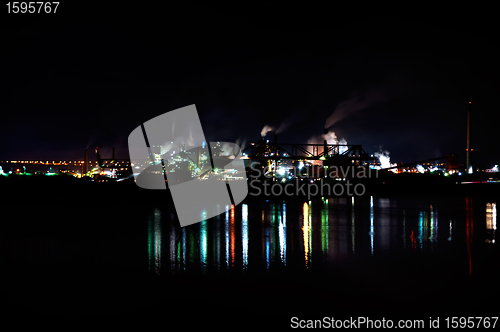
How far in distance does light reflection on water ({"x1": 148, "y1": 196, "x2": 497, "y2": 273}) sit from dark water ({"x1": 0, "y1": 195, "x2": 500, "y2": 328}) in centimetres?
5

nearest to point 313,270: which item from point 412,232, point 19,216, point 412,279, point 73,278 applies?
point 412,279

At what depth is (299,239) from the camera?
10117 mm

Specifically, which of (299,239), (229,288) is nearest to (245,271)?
(229,288)

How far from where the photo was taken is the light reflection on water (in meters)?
7.68

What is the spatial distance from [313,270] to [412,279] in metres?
1.78

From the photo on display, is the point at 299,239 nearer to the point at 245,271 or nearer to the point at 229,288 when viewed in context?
the point at 245,271

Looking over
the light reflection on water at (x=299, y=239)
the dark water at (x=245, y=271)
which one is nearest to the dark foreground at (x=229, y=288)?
the dark water at (x=245, y=271)

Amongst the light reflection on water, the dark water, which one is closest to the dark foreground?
the dark water

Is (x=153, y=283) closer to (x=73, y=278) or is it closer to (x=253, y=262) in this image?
(x=73, y=278)

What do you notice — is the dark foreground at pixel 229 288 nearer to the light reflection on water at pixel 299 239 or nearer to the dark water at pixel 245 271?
the dark water at pixel 245 271

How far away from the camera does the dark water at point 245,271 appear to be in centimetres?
508

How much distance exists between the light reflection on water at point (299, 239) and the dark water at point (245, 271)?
0.15 ft

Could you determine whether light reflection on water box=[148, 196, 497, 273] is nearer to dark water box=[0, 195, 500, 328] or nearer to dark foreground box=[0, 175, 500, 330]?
dark water box=[0, 195, 500, 328]

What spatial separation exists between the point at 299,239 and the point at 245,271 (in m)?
3.58
